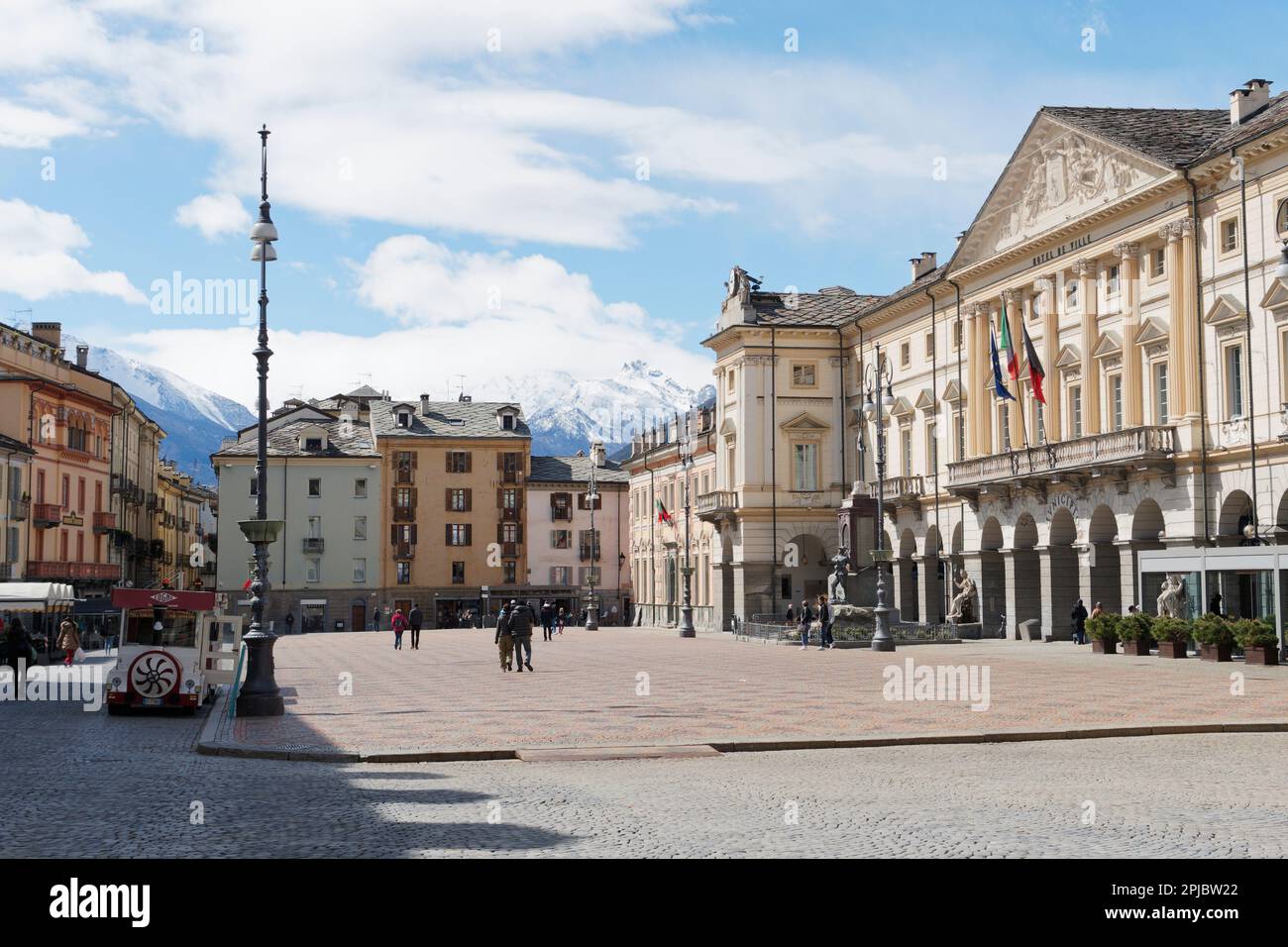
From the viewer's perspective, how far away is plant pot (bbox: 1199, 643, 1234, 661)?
35.6m

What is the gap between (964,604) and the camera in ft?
199

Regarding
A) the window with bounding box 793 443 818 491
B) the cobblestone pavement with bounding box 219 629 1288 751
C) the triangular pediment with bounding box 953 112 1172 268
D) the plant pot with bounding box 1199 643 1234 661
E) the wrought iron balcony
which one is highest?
the triangular pediment with bounding box 953 112 1172 268

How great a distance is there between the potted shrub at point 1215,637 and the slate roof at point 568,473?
253 feet

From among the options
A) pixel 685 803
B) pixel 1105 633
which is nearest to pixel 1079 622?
pixel 1105 633

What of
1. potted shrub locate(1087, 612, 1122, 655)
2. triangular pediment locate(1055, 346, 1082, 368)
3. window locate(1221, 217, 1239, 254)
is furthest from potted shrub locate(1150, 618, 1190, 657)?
triangular pediment locate(1055, 346, 1082, 368)

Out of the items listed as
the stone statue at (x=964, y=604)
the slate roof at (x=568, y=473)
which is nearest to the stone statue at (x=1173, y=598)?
the stone statue at (x=964, y=604)

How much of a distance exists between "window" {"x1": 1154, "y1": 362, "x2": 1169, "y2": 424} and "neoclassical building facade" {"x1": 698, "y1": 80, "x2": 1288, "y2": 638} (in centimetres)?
7

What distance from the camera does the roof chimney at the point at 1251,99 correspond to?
48.4m

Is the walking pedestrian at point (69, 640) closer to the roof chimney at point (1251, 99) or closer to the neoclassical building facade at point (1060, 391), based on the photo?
the neoclassical building facade at point (1060, 391)

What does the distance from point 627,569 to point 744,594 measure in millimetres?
37206

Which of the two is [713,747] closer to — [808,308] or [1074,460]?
[1074,460]

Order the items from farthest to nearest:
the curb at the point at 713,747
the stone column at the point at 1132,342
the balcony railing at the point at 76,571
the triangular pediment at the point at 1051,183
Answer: the balcony railing at the point at 76,571 → the triangular pediment at the point at 1051,183 → the stone column at the point at 1132,342 → the curb at the point at 713,747

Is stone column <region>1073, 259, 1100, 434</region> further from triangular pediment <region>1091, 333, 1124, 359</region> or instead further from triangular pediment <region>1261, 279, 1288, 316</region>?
triangular pediment <region>1261, 279, 1288, 316</region>

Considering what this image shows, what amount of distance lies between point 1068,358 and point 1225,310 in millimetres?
9809
